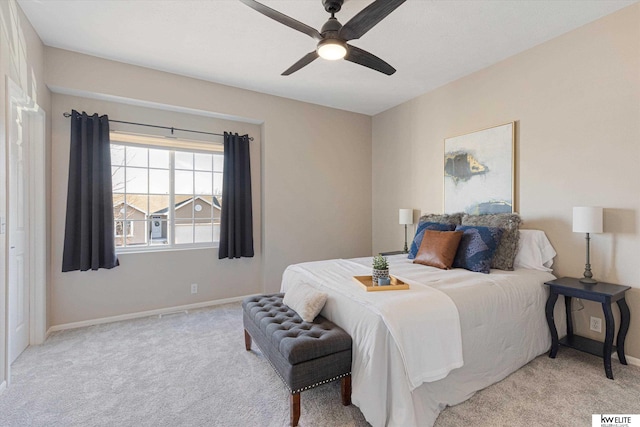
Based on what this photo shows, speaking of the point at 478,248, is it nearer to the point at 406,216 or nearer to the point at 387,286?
the point at 387,286

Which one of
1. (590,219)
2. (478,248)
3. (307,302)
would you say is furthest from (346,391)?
(590,219)

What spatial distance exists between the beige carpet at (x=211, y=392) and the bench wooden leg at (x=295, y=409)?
0.25 feet

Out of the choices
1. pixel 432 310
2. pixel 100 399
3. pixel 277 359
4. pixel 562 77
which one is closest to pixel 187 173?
pixel 100 399

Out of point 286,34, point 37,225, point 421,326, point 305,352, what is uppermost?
point 286,34

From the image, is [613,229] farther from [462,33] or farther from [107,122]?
[107,122]

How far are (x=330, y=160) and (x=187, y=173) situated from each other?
6.96 ft

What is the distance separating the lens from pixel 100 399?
2.02 metres

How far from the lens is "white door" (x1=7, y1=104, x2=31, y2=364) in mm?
2422

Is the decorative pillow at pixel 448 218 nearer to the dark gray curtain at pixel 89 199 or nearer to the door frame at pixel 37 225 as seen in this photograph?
the dark gray curtain at pixel 89 199

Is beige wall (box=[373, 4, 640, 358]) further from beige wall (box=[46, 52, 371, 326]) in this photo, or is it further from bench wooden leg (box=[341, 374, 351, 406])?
bench wooden leg (box=[341, 374, 351, 406])

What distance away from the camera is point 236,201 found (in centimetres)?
403

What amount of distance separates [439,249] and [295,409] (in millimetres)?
1923

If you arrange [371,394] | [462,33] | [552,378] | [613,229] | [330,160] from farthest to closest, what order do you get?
[330,160] < [462,33] < [613,229] < [552,378] < [371,394]

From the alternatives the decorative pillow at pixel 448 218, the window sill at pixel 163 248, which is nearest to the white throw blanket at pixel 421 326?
the decorative pillow at pixel 448 218
